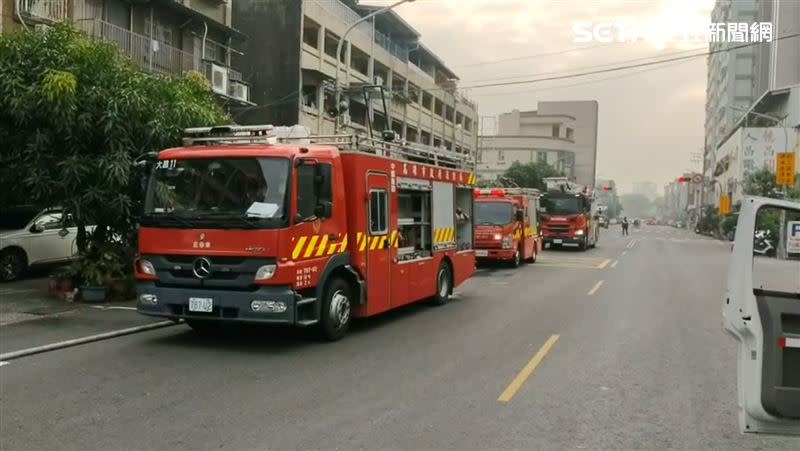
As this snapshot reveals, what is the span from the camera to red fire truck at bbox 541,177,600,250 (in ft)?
109

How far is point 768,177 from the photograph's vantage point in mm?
50031

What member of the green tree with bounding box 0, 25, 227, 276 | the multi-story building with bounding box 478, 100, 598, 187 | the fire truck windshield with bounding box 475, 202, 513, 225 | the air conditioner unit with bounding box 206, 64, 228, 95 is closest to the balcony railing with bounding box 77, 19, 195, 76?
the air conditioner unit with bounding box 206, 64, 228, 95

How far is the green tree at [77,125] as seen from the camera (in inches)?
449

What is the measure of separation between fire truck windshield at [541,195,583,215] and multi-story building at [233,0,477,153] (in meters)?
8.40

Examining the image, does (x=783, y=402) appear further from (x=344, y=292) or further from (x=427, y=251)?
(x=427, y=251)

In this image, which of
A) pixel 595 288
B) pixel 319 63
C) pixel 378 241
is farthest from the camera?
pixel 319 63

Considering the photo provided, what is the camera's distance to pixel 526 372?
7820mm

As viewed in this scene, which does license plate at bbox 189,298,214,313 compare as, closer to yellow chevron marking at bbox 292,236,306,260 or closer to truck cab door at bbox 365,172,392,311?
yellow chevron marking at bbox 292,236,306,260

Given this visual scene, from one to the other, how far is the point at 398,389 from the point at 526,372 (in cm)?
160

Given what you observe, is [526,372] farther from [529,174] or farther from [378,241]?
[529,174]

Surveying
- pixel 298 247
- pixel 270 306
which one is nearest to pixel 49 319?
pixel 270 306

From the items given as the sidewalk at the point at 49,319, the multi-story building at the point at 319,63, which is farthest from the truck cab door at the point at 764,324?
the multi-story building at the point at 319,63

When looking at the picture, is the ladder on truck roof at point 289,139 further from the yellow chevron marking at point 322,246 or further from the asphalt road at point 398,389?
the asphalt road at point 398,389

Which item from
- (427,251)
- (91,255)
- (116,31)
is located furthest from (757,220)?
(116,31)
